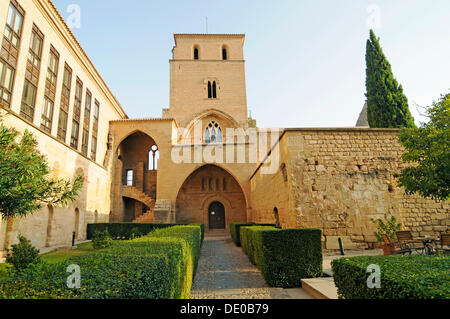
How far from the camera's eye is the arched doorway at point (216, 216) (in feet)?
72.1

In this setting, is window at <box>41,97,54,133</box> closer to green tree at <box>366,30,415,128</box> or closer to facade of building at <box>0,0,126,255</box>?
facade of building at <box>0,0,126,255</box>

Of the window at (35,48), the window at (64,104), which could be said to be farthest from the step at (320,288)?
the window at (64,104)

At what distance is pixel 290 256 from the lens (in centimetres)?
508

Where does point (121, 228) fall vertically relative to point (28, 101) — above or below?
below

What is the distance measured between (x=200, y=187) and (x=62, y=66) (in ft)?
44.5

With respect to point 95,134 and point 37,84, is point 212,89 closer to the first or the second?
point 95,134

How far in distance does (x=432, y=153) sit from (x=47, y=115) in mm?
16490

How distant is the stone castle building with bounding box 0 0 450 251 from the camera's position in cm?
824

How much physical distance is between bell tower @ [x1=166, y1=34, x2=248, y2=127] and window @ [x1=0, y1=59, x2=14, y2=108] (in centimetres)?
1496

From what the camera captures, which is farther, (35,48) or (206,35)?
(206,35)

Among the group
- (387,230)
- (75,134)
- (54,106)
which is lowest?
(387,230)

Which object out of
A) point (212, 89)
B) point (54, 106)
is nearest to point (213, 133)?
point (212, 89)

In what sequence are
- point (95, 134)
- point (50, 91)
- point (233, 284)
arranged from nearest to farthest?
point (233, 284) < point (50, 91) < point (95, 134)

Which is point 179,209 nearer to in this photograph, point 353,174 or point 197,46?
point 353,174
